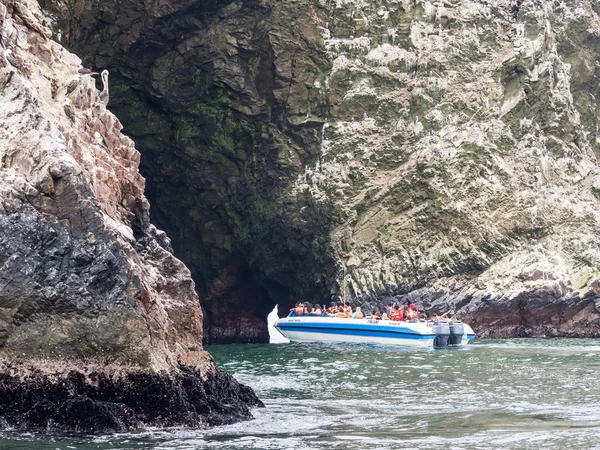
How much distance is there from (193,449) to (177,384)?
2155 millimetres

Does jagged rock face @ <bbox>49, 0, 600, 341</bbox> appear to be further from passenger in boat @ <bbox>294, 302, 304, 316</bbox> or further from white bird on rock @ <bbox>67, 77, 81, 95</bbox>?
white bird on rock @ <bbox>67, 77, 81, 95</bbox>

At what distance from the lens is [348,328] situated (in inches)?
1647

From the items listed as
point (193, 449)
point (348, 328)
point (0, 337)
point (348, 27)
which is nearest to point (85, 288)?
point (0, 337)

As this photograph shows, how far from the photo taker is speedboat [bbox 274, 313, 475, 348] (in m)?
39.5

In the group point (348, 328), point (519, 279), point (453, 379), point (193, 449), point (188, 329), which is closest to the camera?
point (193, 449)

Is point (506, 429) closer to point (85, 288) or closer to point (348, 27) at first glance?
point (85, 288)

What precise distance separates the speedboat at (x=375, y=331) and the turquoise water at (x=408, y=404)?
2696 millimetres

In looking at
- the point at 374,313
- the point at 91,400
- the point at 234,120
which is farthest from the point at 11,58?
the point at 234,120

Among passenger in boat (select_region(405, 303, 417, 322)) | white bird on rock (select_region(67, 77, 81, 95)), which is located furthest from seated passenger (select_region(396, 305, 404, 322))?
white bird on rock (select_region(67, 77, 81, 95))

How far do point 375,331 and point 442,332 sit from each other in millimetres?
3052

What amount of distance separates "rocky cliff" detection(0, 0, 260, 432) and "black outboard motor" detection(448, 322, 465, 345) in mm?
21847

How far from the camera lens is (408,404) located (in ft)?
70.0

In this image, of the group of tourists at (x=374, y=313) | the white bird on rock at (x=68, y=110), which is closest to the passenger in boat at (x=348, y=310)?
the group of tourists at (x=374, y=313)

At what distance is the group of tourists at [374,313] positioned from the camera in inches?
1641
